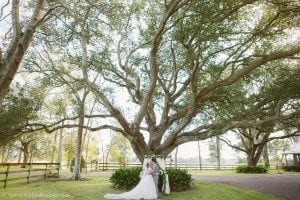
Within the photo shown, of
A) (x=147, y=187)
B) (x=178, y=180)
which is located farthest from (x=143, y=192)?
(x=178, y=180)

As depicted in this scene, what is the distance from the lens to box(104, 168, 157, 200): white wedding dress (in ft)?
46.1

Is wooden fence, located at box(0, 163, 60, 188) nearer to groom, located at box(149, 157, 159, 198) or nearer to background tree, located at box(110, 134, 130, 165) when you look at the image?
groom, located at box(149, 157, 159, 198)

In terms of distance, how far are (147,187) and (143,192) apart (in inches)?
14.2

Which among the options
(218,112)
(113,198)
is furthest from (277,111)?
(113,198)

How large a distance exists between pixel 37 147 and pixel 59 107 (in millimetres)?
30639

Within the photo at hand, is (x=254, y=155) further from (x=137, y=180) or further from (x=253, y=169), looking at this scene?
(x=137, y=180)

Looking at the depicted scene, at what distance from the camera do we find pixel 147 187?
15.0 m

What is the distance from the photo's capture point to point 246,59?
1686cm

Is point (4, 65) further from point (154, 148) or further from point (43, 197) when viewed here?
point (154, 148)

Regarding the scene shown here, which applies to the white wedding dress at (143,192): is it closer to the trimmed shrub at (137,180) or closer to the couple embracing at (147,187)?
the couple embracing at (147,187)

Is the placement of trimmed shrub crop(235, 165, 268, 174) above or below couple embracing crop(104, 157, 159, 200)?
above

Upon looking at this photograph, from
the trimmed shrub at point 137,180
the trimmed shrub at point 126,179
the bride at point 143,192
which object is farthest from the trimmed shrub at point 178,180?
the bride at point 143,192

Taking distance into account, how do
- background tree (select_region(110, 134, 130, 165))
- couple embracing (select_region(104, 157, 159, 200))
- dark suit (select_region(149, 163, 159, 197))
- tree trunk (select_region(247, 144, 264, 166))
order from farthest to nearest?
1. background tree (select_region(110, 134, 130, 165))
2. tree trunk (select_region(247, 144, 264, 166))
3. dark suit (select_region(149, 163, 159, 197))
4. couple embracing (select_region(104, 157, 159, 200))

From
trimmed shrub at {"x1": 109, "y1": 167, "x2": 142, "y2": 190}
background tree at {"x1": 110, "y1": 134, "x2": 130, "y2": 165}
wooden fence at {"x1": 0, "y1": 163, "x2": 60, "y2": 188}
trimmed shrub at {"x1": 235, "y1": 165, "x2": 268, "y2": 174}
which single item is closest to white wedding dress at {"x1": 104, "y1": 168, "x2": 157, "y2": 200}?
trimmed shrub at {"x1": 109, "y1": 167, "x2": 142, "y2": 190}
